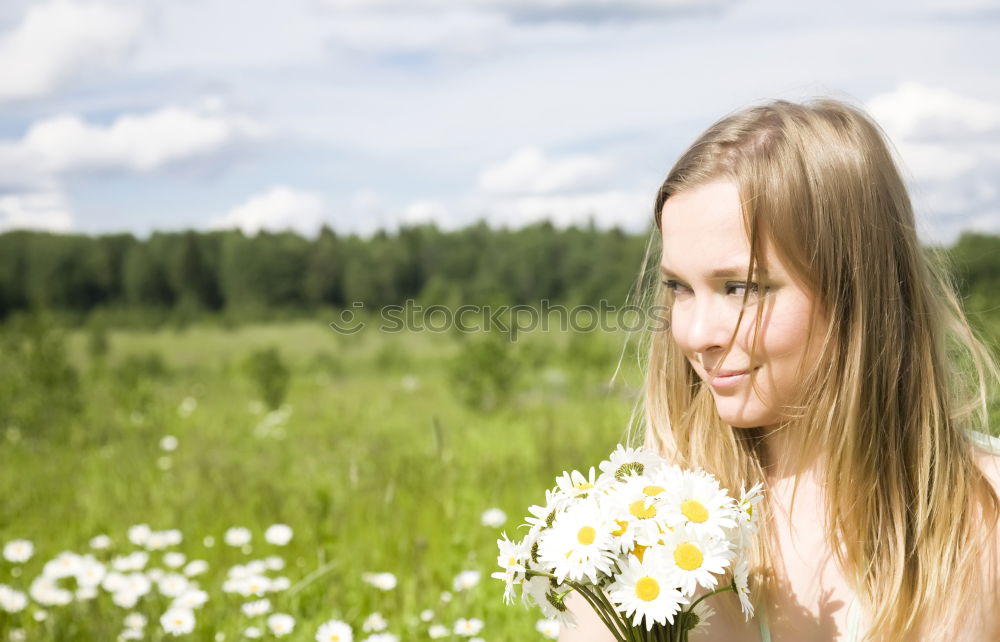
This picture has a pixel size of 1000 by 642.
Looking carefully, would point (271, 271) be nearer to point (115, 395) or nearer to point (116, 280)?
point (116, 280)

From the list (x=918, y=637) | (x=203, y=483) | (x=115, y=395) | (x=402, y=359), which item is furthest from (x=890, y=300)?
(x=402, y=359)

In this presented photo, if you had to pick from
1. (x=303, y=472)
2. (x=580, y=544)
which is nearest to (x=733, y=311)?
(x=580, y=544)

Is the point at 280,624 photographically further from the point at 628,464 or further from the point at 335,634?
the point at 628,464

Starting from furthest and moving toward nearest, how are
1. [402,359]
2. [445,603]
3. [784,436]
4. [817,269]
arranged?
[402,359], [445,603], [784,436], [817,269]

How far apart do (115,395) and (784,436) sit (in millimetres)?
8056

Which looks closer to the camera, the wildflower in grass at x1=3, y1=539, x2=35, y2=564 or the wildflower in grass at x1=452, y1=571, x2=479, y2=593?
the wildflower in grass at x1=452, y1=571, x2=479, y2=593

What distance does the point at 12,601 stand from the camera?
3.25m

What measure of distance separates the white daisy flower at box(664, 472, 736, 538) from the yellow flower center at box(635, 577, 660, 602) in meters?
0.11

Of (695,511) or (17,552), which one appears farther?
(17,552)

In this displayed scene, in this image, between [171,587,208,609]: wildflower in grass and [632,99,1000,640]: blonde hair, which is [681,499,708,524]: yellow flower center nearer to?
[632,99,1000,640]: blonde hair

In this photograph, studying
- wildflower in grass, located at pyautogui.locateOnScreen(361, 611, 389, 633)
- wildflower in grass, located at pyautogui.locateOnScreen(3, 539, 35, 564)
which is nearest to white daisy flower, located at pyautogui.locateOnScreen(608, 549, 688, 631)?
wildflower in grass, located at pyautogui.locateOnScreen(361, 611, 389, 633)

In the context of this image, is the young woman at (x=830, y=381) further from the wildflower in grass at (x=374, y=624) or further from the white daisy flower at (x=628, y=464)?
the wildflower in grass at (x=374, y=624)

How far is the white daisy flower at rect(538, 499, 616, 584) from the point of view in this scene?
1.44m

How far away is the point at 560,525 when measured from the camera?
58.8 inches
